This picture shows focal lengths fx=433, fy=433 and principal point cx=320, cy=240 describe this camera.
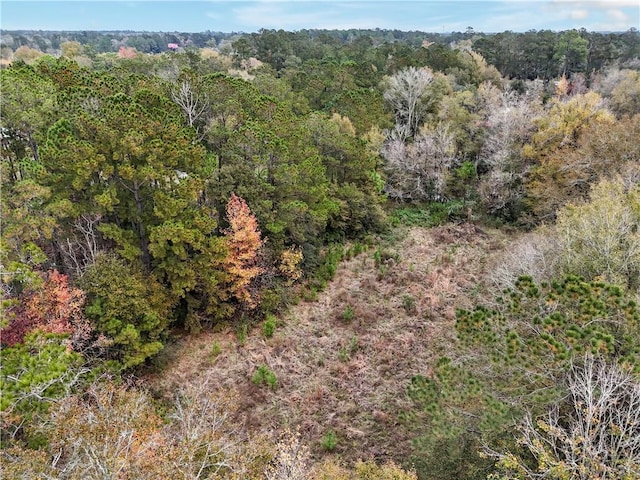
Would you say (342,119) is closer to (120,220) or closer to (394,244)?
(394,244)

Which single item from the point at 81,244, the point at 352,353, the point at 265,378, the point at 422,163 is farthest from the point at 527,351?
the point at 422,163

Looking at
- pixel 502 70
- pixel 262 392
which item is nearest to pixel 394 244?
pixel 262 392

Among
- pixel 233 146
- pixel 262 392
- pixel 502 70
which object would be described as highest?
pixel 502 70

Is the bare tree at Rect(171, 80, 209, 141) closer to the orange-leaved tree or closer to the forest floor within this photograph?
the orange-leaved tree

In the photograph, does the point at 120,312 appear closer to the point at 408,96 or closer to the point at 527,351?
the point at 527,351

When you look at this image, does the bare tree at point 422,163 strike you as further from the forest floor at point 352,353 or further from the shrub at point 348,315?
the shrub at point 348,315

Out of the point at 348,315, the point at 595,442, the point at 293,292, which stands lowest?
the point at 348,315
